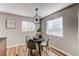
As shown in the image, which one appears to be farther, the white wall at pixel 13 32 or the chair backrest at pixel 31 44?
the chair backrest at pixel 31 44

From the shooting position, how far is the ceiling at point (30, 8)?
1.73 metres

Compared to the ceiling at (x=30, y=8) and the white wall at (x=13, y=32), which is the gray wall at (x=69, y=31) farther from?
the white wall at (x=13, y=32)

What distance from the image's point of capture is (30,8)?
179 cm

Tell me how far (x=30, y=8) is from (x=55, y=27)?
61 cm

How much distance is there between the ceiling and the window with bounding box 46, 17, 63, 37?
0.19 meters

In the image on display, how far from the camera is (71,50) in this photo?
5.64 ft

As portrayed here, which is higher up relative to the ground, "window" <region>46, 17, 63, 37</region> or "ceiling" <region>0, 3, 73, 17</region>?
"ceiling" <region>0, 3, 73, 17</region>

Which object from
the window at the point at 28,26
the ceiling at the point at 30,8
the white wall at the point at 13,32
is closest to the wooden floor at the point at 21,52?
the white wall at the point at 13,32

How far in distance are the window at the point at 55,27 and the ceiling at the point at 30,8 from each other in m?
0.19

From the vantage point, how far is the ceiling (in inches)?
68.2

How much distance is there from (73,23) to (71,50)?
19.5 inches

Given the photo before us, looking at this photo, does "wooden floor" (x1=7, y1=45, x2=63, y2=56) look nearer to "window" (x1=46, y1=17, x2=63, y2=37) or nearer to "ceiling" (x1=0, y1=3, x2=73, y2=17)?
"window" (x1=46, y1=17, x2=63, y2=37)

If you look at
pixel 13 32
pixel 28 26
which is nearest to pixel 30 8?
pixel 28 26

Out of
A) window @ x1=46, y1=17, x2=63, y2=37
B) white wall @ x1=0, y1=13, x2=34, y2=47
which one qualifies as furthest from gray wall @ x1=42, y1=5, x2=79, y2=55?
white wall @ x1=0, y1=13, x2=34, y2=47
